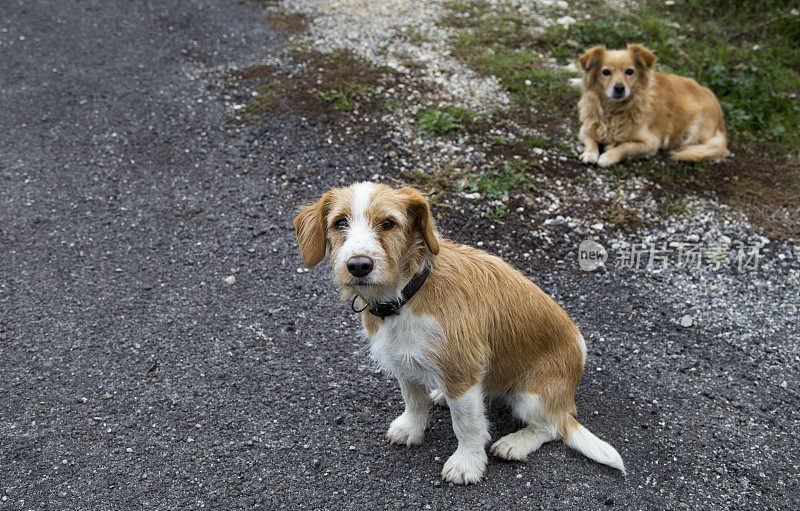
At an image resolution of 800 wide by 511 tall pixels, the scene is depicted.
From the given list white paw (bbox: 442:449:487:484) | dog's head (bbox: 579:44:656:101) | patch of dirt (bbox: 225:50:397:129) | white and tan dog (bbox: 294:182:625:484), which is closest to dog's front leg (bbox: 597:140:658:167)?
dog's head (bbox: 579:44:656:101)

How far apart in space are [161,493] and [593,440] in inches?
100

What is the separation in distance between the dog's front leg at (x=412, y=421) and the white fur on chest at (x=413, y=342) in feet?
1.15

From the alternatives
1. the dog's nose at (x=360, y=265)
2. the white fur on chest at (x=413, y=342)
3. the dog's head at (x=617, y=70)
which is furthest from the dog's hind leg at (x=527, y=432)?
the dog's head at (x=617, y=70)

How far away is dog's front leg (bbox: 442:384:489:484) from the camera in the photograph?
3.39 m

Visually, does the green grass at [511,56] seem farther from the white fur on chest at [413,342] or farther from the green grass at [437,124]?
the white fur on chest at [413,342]

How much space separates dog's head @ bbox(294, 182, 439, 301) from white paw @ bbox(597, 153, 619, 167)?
4.04m

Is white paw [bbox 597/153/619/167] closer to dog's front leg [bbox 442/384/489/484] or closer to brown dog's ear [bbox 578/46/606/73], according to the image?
brown dog's ear [bbox 578/46/606/73]

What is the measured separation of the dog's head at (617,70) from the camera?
6.74 metres

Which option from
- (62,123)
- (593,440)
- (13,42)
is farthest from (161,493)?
(13,42)

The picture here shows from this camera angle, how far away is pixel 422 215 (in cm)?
313

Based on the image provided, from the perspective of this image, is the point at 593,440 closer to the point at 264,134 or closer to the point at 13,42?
the point at 264,134

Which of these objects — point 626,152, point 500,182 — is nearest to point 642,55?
point 626,152

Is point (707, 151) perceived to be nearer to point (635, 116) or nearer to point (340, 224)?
point (635, 116)

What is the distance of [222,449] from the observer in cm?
384
